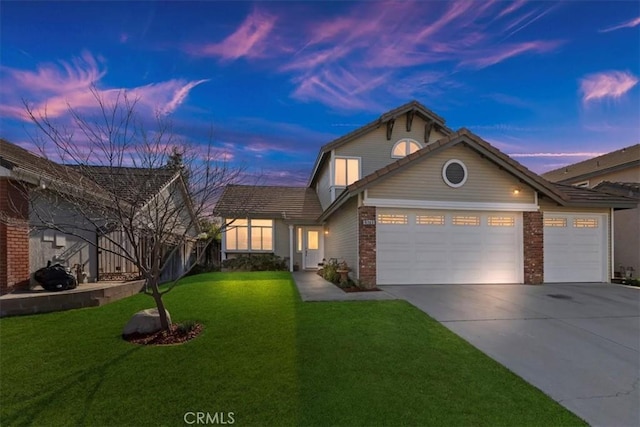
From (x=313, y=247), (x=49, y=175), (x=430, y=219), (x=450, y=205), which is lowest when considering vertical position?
(x=313, y=247)

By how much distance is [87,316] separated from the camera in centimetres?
659

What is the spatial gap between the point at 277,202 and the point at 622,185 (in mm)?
16245

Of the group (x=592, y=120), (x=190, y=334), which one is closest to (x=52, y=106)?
(x=190, y=334)

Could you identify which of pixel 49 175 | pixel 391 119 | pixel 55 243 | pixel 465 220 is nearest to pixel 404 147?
pixel 391 119

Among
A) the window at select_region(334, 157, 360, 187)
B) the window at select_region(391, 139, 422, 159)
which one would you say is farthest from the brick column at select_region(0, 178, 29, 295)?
the window at select_region(391, 139, 422, 159)

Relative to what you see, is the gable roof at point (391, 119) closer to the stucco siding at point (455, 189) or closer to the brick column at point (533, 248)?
the stucco siding at point (455, 189)

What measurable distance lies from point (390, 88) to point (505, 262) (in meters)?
9.20

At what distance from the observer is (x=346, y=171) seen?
49.5 ft

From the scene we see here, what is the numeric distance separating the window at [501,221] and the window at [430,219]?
1.74 m

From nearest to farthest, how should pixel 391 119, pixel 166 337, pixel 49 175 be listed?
pixel 166 337 < pixel 49 175 < pixel 391 119

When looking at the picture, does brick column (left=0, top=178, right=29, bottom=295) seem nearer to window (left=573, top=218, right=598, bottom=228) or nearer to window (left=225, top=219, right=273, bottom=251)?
window (left=225, top=219, right=273, bottom=251)

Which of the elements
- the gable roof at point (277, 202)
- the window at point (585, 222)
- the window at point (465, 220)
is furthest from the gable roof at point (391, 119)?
the window at point (585, 222)

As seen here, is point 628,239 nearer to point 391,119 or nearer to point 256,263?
point 391,119

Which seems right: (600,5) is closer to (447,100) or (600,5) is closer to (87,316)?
(447,100)
